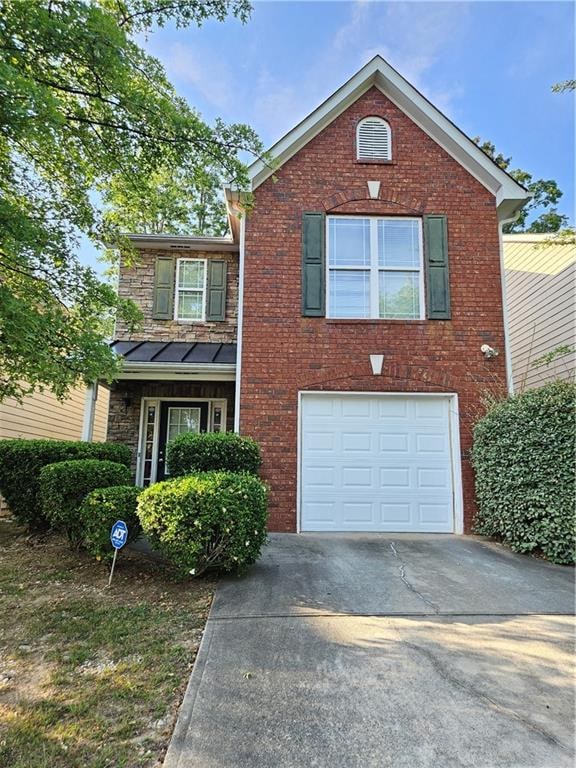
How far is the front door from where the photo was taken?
9320 mm

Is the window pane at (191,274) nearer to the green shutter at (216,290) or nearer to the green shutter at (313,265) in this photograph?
the green shutter at (216,290)

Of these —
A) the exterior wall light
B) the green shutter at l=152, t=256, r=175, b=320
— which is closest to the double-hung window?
the green shutter at l=152, t=256, r=175, b=320

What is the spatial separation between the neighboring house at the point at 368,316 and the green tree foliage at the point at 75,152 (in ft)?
5.95

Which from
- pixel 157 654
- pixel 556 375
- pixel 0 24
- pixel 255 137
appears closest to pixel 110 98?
pixel 0 24

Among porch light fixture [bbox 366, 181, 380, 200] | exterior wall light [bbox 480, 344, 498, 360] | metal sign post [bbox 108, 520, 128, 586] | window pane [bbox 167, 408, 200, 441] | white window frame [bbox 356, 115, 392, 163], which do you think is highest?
white window frame [bbox 356, 115, 392, 163]

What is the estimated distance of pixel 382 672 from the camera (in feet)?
9.71

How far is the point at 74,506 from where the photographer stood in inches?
211

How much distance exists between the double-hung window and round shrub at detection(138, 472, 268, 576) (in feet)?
18.3

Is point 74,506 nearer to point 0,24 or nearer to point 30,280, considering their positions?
point 30,280

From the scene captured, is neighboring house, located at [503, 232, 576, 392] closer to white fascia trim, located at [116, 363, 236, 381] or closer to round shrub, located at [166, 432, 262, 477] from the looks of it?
round shrub, located at [166, 432, 262, 477]

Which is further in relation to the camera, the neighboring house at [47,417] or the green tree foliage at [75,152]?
the neighboring house at [47,417]

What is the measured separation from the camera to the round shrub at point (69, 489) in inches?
211

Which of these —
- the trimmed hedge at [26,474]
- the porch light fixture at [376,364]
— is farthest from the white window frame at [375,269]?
the trimmed hedge at [26,474]

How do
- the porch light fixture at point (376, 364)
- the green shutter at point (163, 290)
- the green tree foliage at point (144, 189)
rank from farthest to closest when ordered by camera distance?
the green shutter at point (163, 290), the porch light fixture at point (376, 364), the green tree foliage at point (144, 189)
